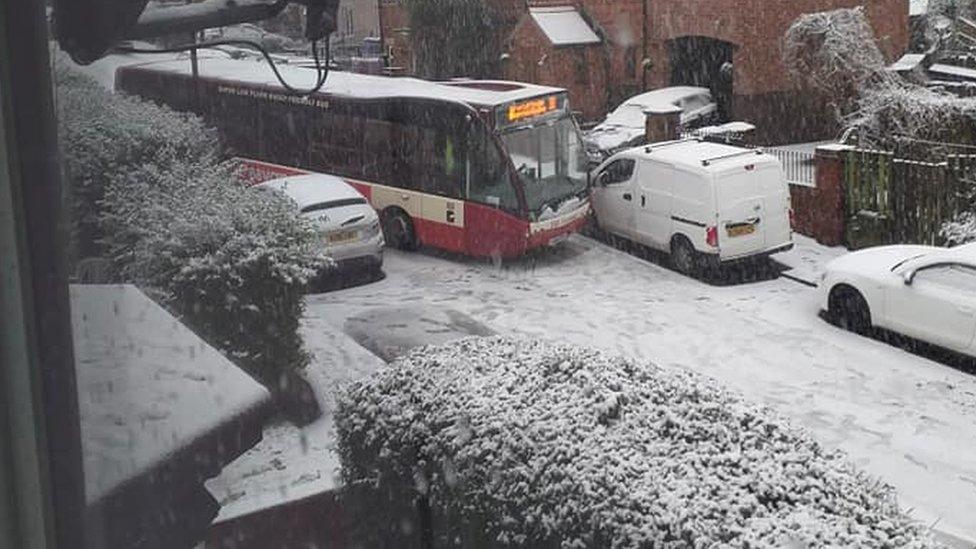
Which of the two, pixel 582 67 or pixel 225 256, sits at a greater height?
pixel 582 67

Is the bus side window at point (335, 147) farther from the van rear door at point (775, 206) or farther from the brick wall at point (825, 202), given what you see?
the brick wall at point (825, 202)

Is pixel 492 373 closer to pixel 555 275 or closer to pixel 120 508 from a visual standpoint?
pixel 120 508

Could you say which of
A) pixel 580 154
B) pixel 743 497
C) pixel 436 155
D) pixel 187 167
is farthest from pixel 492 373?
pixel 580 154

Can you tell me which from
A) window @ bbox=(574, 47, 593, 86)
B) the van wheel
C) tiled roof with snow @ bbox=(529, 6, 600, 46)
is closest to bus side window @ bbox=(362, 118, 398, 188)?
the van wheel

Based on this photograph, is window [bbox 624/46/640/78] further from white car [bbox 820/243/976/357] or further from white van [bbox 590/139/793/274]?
white car [bbox 820/243/976/357]

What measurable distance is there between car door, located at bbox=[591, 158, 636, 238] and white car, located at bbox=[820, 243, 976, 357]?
3.35 feet

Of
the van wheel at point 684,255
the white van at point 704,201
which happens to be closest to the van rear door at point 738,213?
the white van at point 704,201

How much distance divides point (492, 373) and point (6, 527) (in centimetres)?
126

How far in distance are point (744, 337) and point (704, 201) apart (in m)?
0.83

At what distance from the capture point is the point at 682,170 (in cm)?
410

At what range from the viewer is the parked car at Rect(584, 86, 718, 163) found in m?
5.39

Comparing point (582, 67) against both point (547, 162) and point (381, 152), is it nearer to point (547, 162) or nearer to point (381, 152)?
point (547, 162)

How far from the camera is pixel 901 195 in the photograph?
14.3ft

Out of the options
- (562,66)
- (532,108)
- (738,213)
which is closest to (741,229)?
(738,213)
